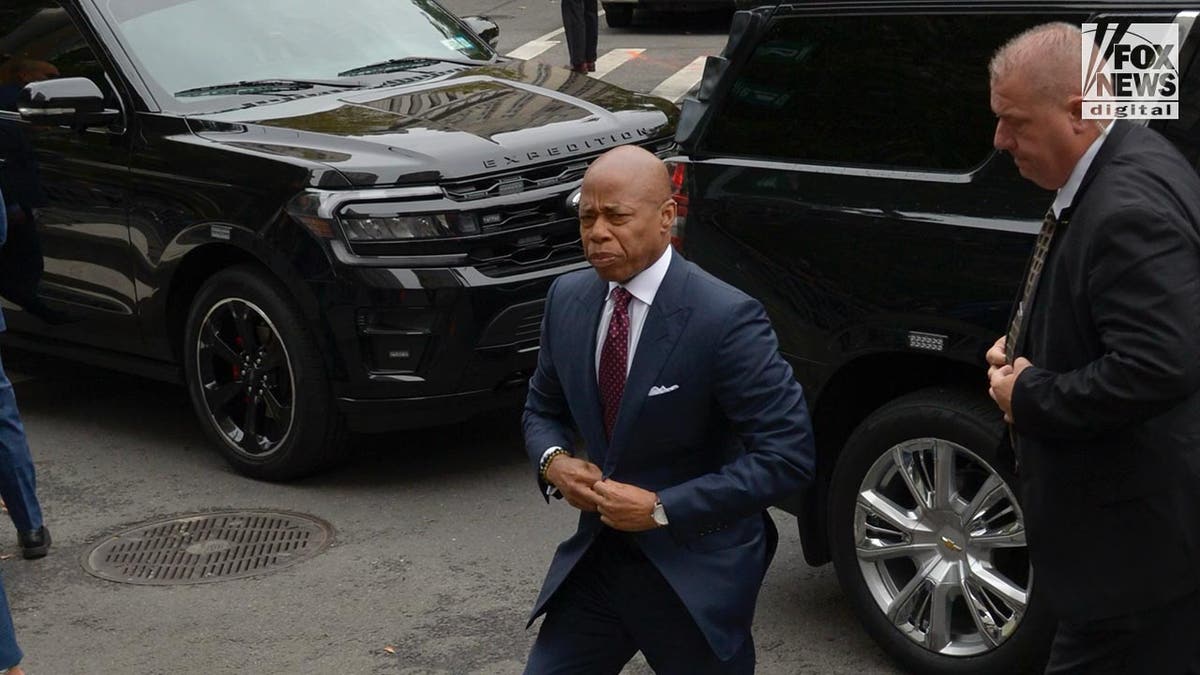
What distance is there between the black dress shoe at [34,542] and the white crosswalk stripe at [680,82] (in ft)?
33.5

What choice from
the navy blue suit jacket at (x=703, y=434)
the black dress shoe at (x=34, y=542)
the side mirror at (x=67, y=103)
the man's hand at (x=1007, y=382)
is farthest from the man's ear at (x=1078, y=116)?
the side mirror at (x=67, y=103)

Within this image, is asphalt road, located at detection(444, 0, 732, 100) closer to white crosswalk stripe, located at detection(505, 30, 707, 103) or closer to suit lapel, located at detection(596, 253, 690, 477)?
white crosswalk stripe, located at detection(505, 30, 707, 103)

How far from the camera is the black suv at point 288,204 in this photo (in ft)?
22.3

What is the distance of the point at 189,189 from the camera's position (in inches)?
285

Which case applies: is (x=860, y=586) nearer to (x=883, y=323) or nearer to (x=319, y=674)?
(x=883, y=323)

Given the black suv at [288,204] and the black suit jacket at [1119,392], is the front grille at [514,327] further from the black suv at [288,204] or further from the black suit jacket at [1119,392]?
the black suit jacket at [1119,392]

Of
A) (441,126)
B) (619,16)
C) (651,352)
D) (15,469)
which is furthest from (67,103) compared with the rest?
(619,16)

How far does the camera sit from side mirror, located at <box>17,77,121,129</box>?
7.38 metres

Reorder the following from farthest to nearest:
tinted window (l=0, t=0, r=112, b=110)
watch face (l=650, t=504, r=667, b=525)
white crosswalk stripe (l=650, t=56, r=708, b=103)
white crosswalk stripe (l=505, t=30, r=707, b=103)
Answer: white crosswalk stripe (l=505, t=30, r=707, b=103) < white crosswalk stripe (l=650, t=56, r=708, b=103) < tinted window (l=0, t=0, r=112, b=110) < watch face (l=650, t=504, r=667, b=525)

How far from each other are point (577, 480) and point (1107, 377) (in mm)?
1015

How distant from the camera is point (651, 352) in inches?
138

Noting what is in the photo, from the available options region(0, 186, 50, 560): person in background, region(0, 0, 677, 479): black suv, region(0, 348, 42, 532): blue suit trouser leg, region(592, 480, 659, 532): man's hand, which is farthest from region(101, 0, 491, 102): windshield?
region(592, 480, 659, 532): man's hand

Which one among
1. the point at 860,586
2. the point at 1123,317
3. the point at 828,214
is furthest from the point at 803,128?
the point at 1123,317

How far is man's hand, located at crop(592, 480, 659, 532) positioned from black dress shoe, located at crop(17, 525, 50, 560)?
3.66m
